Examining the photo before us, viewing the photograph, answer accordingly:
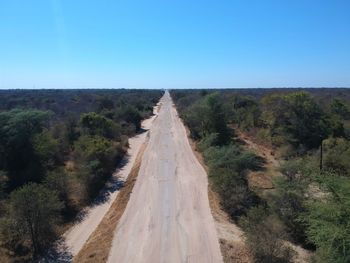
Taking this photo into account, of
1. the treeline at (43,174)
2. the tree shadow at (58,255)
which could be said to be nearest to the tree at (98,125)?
the treeline at (43,174)

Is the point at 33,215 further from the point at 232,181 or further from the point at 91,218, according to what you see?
the point at 232,181

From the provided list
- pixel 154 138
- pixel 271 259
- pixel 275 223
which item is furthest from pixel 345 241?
pixel 154 138

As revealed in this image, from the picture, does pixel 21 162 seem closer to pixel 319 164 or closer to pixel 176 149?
pixel 176 149

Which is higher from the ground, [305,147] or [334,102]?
[334,102]

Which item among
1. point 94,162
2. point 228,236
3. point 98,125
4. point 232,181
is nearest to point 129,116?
→ point 98,125

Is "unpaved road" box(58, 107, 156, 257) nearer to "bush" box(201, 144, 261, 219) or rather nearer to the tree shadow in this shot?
the tree shadow
